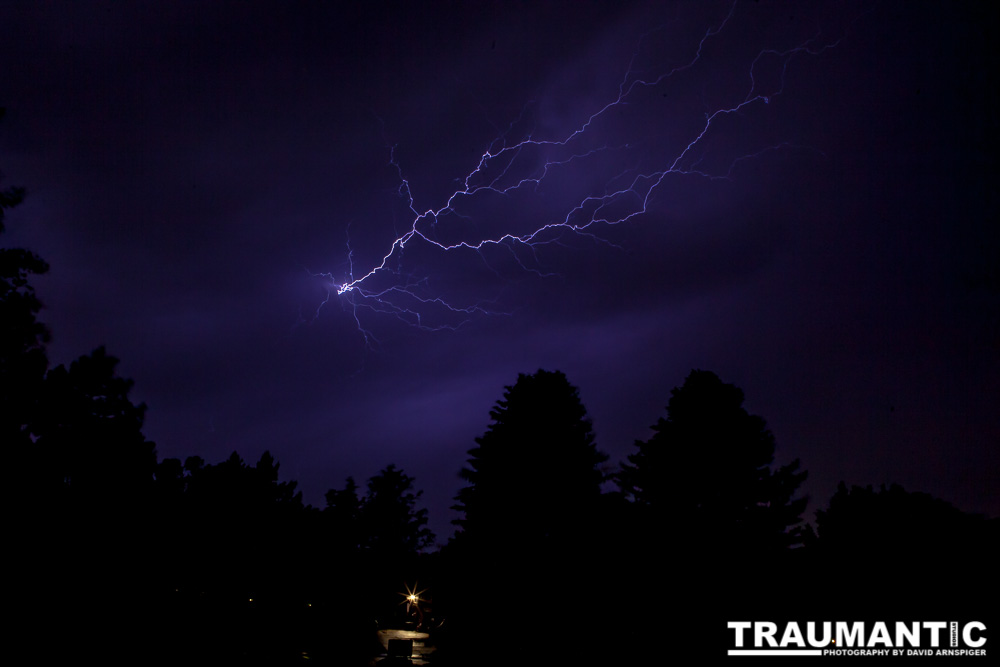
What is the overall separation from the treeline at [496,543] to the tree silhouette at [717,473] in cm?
6

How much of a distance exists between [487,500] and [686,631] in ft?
24.5

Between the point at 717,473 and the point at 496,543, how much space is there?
7213 millimetres

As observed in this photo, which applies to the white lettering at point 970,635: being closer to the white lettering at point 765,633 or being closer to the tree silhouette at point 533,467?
the white lettering at point 765,633

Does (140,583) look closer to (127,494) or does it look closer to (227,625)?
(127,494)

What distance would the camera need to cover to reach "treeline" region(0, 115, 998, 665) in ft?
14.3

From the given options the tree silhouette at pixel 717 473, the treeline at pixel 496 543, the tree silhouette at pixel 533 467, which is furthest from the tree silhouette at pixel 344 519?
the tree silhouette at pixel 717 473

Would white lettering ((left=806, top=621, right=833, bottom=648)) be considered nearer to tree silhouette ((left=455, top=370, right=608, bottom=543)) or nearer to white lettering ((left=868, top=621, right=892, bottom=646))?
white lettering ((left=868, top=621, right=892, bottom=646))

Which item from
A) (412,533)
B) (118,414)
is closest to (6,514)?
(118,414)

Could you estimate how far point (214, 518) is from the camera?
445 inches

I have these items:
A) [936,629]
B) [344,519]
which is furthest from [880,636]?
[344,519]

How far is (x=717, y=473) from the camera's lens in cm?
1461

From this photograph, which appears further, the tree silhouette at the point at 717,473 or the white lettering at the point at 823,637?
the tree silhouette at the point at 717,473

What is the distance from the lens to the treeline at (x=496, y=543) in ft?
14.3

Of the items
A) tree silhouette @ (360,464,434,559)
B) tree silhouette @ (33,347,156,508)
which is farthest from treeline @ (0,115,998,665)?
tree silhouette @ (360,464,434,559)
